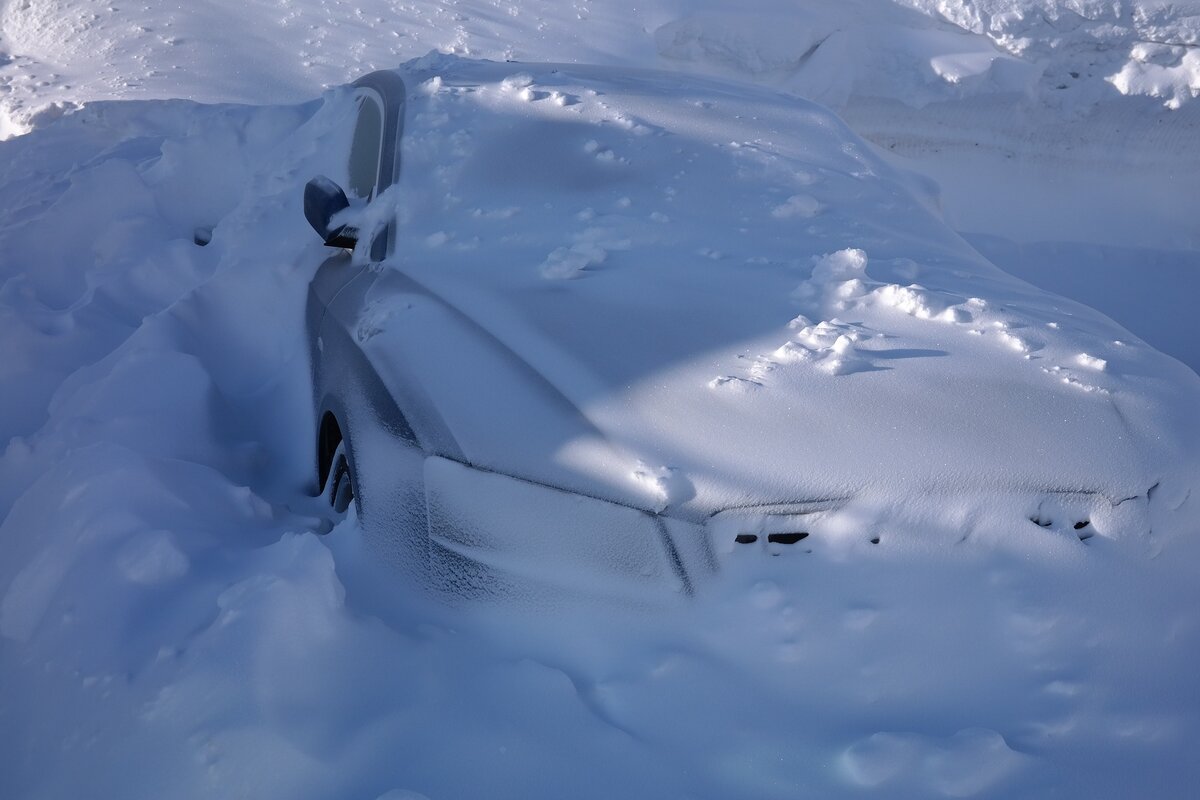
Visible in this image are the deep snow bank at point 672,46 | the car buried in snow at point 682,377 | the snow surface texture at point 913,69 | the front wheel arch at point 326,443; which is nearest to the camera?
the car buried in snow at point 682,377

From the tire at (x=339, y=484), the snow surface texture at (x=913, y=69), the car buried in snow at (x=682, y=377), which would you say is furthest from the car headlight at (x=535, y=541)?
the snow surface texture at (x=913, y=69)

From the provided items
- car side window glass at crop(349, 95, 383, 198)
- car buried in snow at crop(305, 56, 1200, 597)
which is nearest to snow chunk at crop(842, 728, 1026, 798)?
car buried in snow at crop(305, 56, 1200, 597)

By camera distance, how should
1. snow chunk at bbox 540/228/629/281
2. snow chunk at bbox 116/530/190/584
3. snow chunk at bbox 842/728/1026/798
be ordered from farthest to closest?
snow chunk at bbox 540/228/629/281 < snow chunk at bbox 116/530/190/584 < snow chunk at bbox 842/728/1026/798

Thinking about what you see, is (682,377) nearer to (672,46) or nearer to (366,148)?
(366,148)

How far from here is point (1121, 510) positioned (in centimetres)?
188

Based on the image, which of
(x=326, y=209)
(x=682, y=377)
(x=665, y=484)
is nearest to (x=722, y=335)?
(x=682, y=377)

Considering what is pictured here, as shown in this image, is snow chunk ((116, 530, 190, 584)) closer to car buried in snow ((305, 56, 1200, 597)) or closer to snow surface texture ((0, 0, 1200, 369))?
car buried in snow ((305, 56, 1200, 597))

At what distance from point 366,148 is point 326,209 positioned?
0.42 metres

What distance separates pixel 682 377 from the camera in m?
2.07

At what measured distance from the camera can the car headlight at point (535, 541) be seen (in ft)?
Answer: 6.26

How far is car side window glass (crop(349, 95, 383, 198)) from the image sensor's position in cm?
296

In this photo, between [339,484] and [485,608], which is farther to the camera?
[339,484]

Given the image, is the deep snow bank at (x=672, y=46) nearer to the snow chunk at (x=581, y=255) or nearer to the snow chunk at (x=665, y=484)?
the snow chunk at (x=581, y=255)

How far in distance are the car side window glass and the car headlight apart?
1.23 meters
